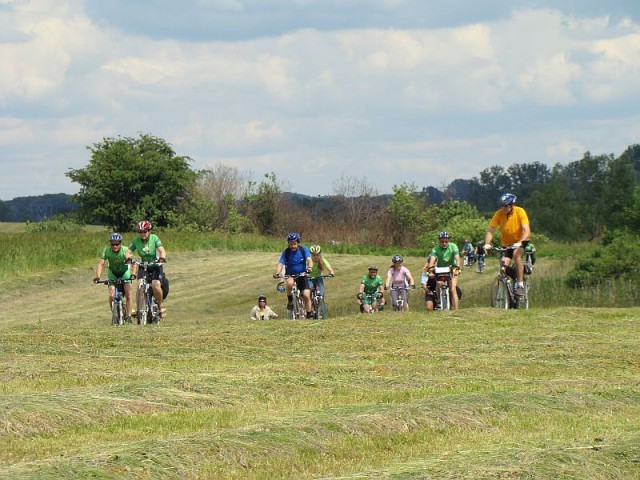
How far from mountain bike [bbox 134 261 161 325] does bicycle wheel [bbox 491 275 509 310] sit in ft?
18.5

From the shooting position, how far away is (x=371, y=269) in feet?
87.2

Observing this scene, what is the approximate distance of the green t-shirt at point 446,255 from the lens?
951 inches

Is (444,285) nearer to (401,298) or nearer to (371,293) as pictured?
(401,298)

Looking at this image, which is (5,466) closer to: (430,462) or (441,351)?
(430,462)

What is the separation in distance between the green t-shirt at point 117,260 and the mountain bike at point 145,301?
0.34 m

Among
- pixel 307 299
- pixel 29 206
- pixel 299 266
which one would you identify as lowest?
pixel 307 299

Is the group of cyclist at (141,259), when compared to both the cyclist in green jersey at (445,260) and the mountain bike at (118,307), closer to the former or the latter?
the mountain bike at (118,307)

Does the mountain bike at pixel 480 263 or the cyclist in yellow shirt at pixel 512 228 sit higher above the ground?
the cyclist in yellow shirt at pixel 512 228

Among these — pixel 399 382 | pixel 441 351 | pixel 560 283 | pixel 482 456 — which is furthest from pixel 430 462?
pixel 560 283

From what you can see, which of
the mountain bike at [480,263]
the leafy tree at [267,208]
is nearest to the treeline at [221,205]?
the leafy tree at [267,208]

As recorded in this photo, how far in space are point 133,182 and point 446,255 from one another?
62352 mm

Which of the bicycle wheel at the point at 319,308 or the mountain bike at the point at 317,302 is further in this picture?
the bicycle wheel at the point at 319,308

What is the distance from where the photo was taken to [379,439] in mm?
9484

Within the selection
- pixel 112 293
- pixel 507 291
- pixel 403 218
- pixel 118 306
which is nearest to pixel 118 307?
pixel 118 306
